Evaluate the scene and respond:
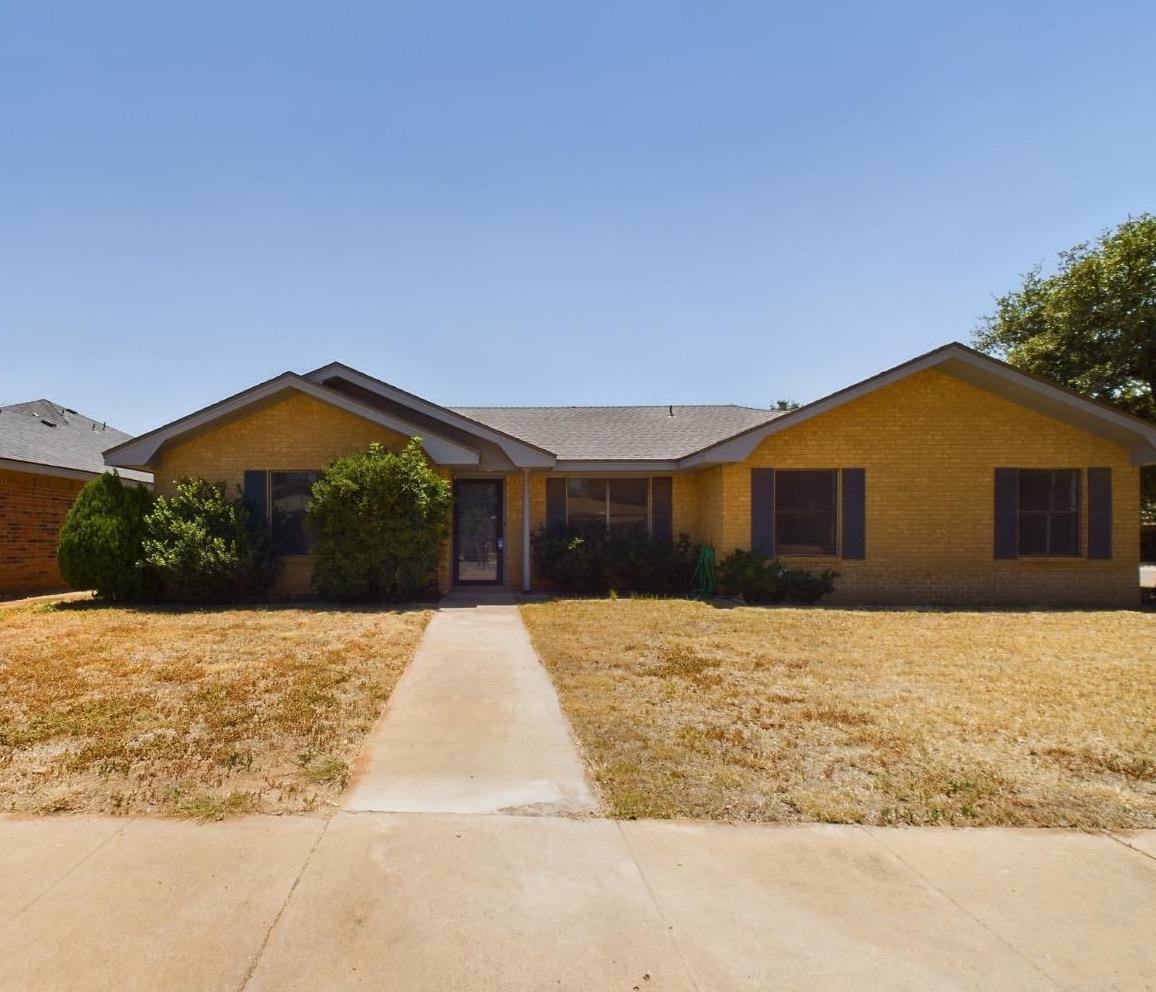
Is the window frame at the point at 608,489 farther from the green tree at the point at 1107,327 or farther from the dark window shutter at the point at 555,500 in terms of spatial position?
the green tree at the point at 1107,327

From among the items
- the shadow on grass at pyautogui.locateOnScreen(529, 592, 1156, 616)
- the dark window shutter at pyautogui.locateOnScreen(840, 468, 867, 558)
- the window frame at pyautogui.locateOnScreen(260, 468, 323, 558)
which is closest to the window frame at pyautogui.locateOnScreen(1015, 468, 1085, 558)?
the shadow on grass at pyautogui.locateOnScreen(529, 592, 1156, 616)

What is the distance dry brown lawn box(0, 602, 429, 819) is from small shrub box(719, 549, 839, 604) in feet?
19.3

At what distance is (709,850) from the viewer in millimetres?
3221

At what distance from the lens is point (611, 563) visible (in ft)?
41.5

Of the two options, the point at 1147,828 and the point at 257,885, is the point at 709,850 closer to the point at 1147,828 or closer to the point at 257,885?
the point at 257,885

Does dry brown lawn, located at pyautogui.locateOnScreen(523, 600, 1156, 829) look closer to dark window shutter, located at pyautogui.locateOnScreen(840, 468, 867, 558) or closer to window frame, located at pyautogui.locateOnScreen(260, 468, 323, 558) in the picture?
dark window shutter, located at pyautogui.locateOnScreen(840, 468, 867, 558)

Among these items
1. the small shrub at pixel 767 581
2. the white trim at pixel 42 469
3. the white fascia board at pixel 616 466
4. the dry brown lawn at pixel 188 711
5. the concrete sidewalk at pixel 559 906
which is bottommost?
the concrete sidewalk at pixel 559 906

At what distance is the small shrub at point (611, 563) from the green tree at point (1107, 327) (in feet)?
36.3

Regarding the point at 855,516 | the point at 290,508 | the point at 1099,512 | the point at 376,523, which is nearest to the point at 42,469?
the point at 290,508

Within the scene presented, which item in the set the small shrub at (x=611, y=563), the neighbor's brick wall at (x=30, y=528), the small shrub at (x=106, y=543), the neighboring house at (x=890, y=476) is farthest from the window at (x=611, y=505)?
the neighbor's brick wall at (x=30, y=528)

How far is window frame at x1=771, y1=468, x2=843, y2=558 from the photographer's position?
40.3 ft

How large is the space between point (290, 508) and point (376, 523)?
243 cm

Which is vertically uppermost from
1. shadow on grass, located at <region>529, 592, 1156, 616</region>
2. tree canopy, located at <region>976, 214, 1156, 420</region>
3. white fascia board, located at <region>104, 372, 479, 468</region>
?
tree canopy, located at <region>976, 214, 1156, 420</region>

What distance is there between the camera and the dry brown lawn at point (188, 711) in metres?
3.76
